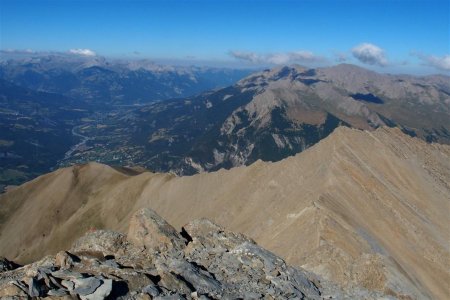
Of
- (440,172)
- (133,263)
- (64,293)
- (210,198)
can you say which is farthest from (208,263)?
(440,172)

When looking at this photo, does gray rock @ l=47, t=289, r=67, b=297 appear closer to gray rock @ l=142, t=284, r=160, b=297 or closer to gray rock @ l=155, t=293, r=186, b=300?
gray rock @ l=142, t=284, r=160, b=297

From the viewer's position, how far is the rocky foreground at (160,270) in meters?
27.1

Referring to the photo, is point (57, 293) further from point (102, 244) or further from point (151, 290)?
point (102, 244)

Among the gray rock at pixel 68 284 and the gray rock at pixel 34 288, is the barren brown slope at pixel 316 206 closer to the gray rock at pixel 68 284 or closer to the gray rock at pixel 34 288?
the gray rock at pixel 68 284

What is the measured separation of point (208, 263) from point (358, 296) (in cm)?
1453

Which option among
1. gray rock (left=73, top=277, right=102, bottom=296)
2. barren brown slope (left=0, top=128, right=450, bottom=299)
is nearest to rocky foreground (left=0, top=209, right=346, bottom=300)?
gray rock (left=73, top=277, right=102, bottom=296)

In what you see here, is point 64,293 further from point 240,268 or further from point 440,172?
point 440,172

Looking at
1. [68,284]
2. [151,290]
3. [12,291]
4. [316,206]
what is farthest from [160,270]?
[316,206]

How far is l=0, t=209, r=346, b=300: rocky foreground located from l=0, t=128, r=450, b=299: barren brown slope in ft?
41.2

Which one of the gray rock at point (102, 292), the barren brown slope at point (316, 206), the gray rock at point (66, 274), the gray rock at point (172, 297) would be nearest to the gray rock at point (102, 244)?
the gray rock at point (66, 274)

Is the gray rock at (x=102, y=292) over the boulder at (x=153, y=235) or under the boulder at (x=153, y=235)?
over

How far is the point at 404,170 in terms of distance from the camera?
361 feet

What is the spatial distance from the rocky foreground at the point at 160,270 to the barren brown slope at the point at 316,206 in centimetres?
1257

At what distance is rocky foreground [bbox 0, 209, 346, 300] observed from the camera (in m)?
27.1
